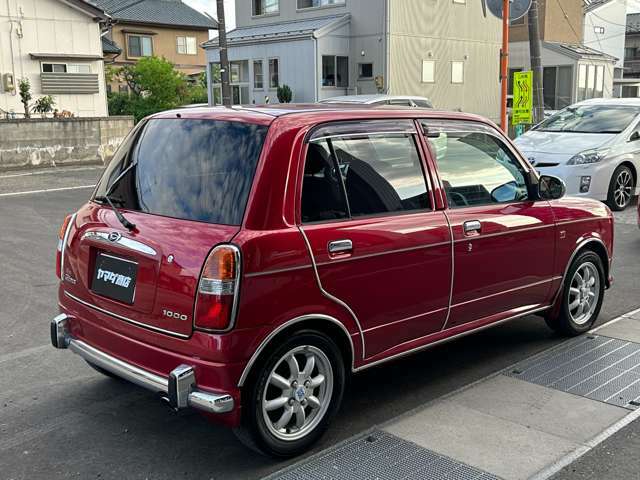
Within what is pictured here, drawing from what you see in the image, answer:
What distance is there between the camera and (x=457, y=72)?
33.0m

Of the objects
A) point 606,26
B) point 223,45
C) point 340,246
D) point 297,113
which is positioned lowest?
point 340,246

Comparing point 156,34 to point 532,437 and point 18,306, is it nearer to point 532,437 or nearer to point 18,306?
point 18,306

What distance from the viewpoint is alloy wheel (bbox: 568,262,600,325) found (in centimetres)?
541

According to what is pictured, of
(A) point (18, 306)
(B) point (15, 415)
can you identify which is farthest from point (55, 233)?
(B) point (15, 415)

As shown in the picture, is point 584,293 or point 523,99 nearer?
point 584,293

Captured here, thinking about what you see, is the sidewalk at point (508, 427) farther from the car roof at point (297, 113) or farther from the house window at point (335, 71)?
the house window at point (335, 71)

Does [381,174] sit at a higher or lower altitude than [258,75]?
lower

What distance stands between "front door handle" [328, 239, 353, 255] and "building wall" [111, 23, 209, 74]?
48.6 meters

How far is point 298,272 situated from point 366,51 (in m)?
27.9

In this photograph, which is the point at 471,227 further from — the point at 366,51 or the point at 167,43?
the point at 167,43

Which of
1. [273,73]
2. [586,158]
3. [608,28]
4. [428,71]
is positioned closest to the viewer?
[586,158]

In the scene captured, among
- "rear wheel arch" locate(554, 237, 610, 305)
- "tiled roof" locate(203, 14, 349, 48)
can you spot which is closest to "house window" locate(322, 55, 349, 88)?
"tiled roof" locate(203, 14, 349, 48)

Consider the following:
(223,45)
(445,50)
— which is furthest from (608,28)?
(223,45)

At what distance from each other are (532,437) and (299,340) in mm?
1421
